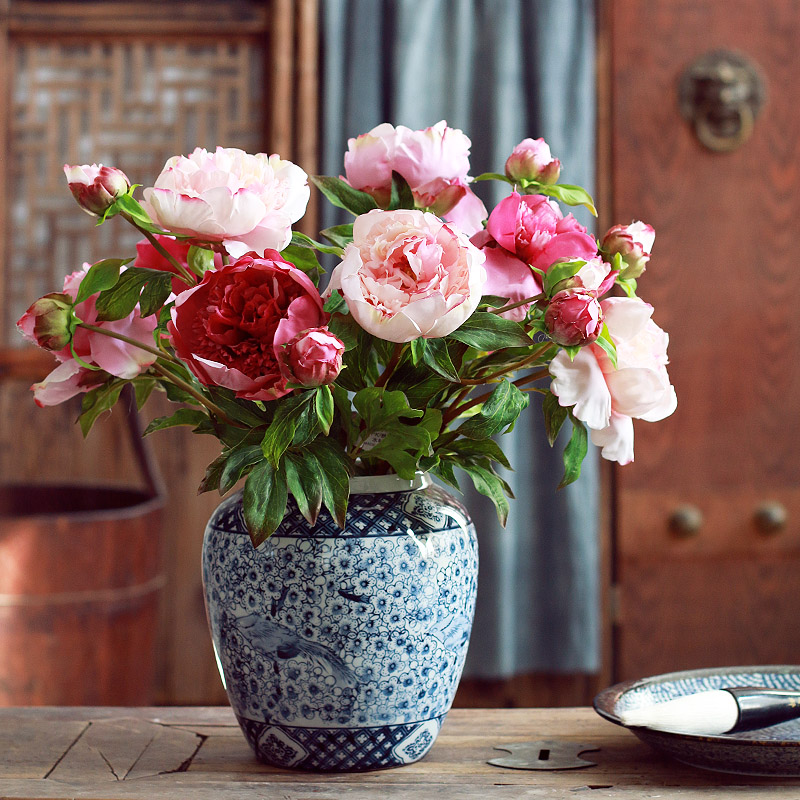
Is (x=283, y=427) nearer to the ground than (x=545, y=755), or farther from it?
farther from it

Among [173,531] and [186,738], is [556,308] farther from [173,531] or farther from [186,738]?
[173,531]

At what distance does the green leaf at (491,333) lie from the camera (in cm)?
67

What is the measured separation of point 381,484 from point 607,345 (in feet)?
0.64

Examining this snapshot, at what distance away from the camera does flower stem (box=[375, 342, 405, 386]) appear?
0.70 metres

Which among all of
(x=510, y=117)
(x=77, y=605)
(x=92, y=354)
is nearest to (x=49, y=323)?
(x=92, y=354)

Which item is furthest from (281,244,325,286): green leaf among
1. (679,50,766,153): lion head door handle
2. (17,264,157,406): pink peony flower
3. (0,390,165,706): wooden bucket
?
(679,50,766,153): lion head door handle

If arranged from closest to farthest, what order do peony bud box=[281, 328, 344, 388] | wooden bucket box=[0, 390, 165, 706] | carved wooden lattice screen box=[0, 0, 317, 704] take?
peony bud box=[281, 328, 344, 388] → wooden bucket box=[0, 390, 165, 706] → carved wooden lattice screen box=[0, 0, 317, 704]

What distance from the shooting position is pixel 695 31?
6.67ft

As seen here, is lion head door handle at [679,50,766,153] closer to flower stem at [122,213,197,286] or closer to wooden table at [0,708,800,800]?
wooden table at [0,708,800,800]

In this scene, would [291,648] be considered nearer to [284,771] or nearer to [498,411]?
[284,771]

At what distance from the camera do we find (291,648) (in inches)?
27.7

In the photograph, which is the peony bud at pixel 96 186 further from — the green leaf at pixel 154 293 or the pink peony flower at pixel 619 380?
the pink peony flower at pixel 619 380

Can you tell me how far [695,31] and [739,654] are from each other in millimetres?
1309

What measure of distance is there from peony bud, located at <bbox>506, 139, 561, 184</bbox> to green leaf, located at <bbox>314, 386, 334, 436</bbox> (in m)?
0.24
